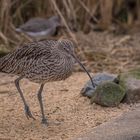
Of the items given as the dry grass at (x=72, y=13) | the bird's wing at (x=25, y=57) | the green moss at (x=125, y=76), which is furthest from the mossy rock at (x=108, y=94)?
the dry grass at (x=72, y=13)

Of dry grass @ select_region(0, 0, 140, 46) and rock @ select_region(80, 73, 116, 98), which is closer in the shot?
rock @ select_region(80, 73, 116, 98)

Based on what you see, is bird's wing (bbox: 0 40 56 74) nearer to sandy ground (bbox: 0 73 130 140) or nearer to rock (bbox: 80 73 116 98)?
sandy ground (bbox: 0 73 130 140)

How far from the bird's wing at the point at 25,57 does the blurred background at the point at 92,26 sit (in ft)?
6.54

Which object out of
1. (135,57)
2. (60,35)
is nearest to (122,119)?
(135,57)

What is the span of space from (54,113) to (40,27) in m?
3.69

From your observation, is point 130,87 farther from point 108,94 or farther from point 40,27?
point 40,27

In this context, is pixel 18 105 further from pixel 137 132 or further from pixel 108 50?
pixel 108 50

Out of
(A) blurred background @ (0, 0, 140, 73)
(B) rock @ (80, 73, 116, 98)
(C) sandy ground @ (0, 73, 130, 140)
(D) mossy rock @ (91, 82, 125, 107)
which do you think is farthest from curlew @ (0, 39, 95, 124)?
(A) blurred background @ (0, 0, 140, 73)

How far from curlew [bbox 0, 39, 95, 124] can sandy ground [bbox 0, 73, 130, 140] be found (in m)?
0.20

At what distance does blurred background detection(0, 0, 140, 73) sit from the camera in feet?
31.1

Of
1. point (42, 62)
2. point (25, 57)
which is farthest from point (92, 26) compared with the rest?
point (42, 62)

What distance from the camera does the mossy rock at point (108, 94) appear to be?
6711 mm

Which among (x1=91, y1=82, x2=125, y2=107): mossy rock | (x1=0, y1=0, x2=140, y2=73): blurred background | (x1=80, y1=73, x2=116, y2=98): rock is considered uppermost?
(x1=91, y1=82, x2=125, y2=107): mossy rock

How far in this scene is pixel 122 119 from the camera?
6.02 metres
